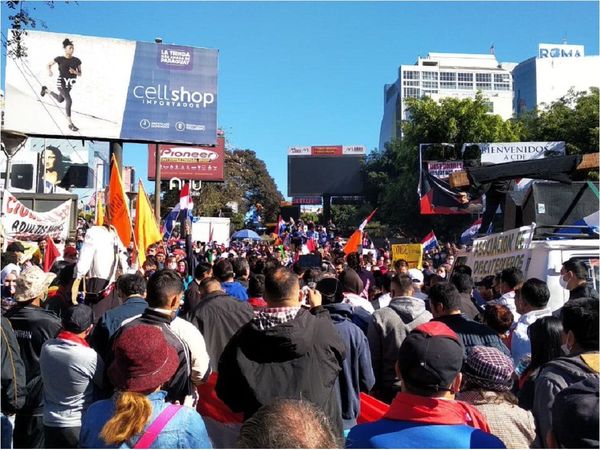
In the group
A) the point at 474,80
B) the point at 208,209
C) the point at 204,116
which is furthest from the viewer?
the point at 474,80

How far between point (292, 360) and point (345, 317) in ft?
4.58

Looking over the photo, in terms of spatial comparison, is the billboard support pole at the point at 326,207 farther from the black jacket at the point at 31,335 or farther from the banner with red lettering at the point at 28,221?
the black jacket at the point at 31,335

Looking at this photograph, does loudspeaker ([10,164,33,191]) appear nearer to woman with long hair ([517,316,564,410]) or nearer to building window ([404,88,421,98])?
woman with long hair ([517,316,564,410])

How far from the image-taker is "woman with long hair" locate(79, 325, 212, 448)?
279 cm

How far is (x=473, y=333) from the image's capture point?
487cm

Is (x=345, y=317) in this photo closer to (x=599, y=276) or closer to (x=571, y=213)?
(x=599, y=276)

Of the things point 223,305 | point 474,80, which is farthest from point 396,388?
point 474,80

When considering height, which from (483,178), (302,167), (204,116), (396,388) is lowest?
(396,388)

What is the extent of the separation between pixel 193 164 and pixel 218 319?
153ft

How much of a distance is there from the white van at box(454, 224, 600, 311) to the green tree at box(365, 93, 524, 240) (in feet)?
92.2

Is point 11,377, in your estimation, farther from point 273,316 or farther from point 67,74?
point 67,74

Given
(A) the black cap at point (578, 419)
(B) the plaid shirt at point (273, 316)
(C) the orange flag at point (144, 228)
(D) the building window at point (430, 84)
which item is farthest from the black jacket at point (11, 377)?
(D) the building window at point (430, 84)

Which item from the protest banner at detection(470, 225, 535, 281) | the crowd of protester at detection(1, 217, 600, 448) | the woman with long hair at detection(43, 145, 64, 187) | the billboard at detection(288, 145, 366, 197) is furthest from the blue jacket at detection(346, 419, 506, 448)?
the billboard at detection(288, 145, 366, 197)

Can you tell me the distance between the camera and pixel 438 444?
265 cm
